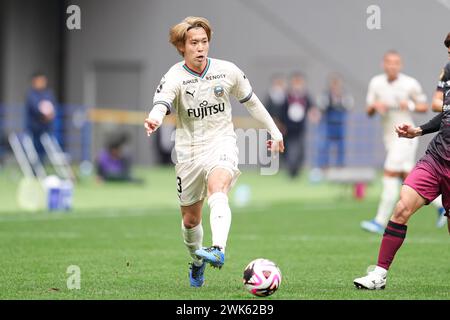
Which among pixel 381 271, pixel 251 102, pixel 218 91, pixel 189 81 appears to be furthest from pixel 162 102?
pixel 381 271

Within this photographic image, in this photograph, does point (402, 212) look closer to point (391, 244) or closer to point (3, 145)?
point (391, 244)

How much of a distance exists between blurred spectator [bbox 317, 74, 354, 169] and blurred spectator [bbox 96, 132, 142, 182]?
6209mm

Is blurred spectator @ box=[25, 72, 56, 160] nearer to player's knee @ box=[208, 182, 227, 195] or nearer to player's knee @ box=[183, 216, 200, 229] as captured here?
player's knee @ box=[183, 216, 200, 229]

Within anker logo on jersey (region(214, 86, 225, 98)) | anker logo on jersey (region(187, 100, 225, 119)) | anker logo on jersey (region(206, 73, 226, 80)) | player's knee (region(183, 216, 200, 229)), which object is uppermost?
anker logo on jersey (region(206, 73, 226, 80))

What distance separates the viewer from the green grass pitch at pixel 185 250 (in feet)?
29.1

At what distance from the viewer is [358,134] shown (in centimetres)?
3011

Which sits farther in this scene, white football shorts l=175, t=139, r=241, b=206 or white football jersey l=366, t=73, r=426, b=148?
white football jersey l=366, t=73, r=426, b=148

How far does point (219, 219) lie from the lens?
8.59 meters

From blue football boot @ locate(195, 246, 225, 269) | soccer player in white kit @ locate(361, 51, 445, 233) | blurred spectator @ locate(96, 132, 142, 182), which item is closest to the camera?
blue football boot @ locate(195, 246, 225, 269)

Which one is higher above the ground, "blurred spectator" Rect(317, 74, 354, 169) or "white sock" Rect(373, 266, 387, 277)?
"blurred spectator" Rect(317, 74, 354, 169)

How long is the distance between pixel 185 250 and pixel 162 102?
4.00 meters

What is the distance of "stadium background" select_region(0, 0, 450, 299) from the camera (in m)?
11.2

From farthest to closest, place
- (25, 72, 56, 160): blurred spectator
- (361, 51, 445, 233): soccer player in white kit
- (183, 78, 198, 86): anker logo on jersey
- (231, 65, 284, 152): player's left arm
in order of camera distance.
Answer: (25, 72, 56, 160): blurred spectator, (361, 51, 445, 233): soccer player in white kit, (231, 65, 284, 152): player's left arm, (183, 78, 198, 86): anker logo on jersey

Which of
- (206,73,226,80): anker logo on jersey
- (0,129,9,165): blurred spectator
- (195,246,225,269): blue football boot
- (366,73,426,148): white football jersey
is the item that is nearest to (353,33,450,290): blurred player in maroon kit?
(195,246,225,269): blue football boot
